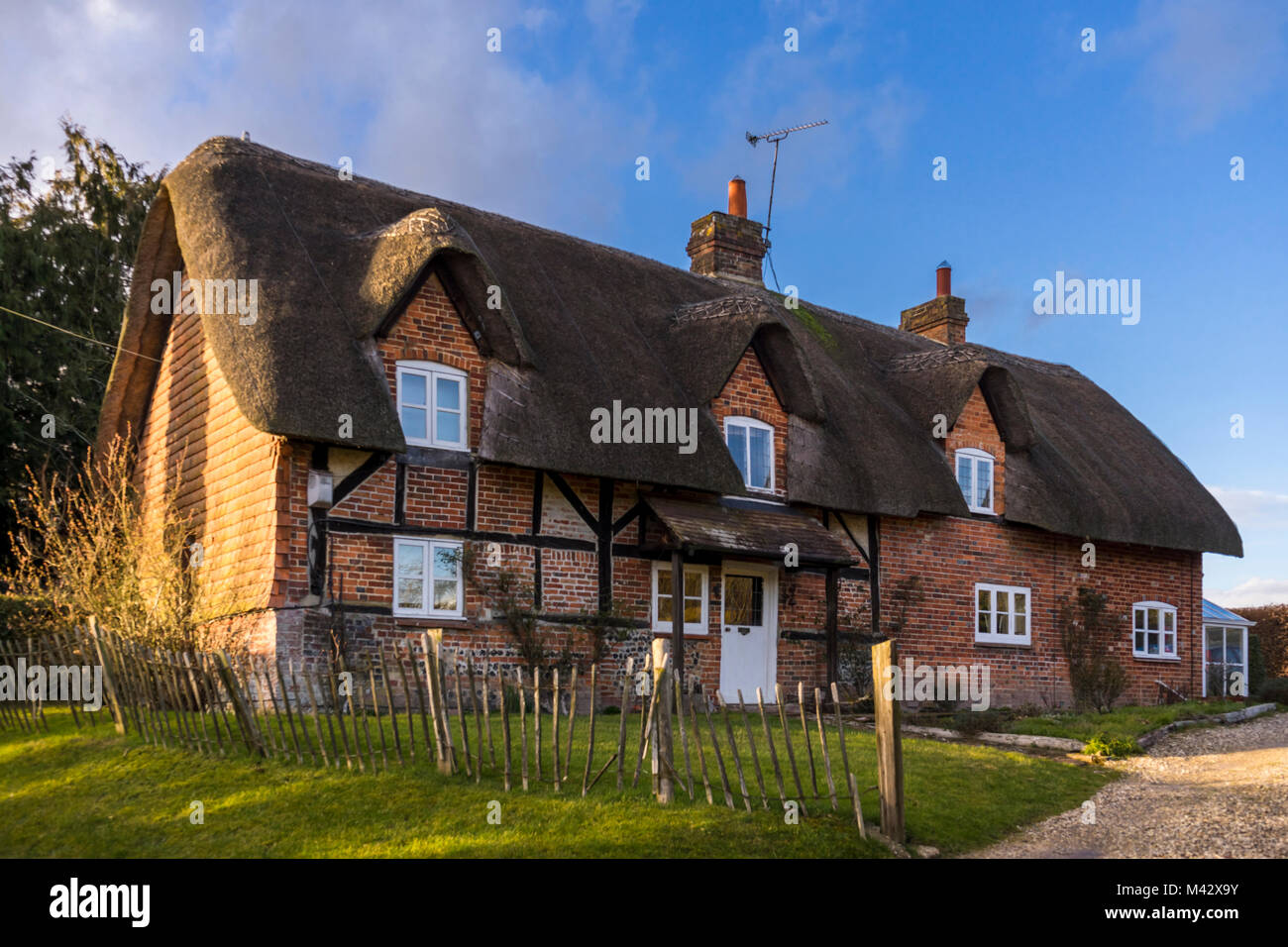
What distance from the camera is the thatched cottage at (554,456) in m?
13.8

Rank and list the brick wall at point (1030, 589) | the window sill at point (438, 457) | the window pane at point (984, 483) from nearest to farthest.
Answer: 1. the window sill at point (438, 457)
2. the brick wall at point (1030, 589)
3. the window pane at point (984, 483)

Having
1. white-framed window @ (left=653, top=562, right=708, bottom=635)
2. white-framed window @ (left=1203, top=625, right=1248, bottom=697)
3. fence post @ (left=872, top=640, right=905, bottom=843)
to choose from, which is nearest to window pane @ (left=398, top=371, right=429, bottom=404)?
white-framed window @ (left=653, top=562, right=708, bottom=635)

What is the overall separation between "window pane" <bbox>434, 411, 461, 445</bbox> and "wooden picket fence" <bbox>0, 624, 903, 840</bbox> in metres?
2.59

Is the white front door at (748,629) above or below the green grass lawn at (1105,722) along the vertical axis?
above

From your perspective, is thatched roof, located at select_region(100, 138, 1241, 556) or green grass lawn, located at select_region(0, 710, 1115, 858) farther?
thatched roof, located at select_region(100, 138, 1241, 556)

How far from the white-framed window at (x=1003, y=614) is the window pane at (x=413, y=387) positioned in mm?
10571

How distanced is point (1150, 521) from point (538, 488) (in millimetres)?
13218

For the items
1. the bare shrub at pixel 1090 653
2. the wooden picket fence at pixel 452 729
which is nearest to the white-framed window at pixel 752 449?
the wooden picket fence at pixel 452 729

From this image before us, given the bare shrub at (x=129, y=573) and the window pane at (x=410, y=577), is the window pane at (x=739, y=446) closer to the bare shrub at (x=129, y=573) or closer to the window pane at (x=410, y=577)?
the window pane at (x=410, y=577)

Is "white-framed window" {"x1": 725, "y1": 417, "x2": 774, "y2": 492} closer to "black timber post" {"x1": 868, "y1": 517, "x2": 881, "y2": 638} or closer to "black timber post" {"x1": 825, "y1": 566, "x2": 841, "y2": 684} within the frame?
"black timber post" {"x1": 825, "y1": 566, "x2": 841, "y2": 684}

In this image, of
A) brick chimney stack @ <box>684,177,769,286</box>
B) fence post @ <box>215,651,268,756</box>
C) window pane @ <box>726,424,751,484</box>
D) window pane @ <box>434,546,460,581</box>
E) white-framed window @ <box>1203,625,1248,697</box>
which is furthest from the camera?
white-framed window @ <box>1203,625,1248,697</box>

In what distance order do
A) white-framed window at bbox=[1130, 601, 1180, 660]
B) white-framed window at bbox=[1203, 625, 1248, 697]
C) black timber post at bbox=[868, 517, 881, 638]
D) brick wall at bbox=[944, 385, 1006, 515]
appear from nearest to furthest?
black timber post at bbox=[868, 517, 881, 638] → brick wall at bbox=[944, 385, 1006, 515] → white-framed window at bbox=[1130, 601, 1180, 660] → white-framed window at bbox=[1203, 625, 1248, 697]

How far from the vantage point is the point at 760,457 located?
17.9 metres

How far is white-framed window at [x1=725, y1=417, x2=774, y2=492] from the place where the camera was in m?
17.6
